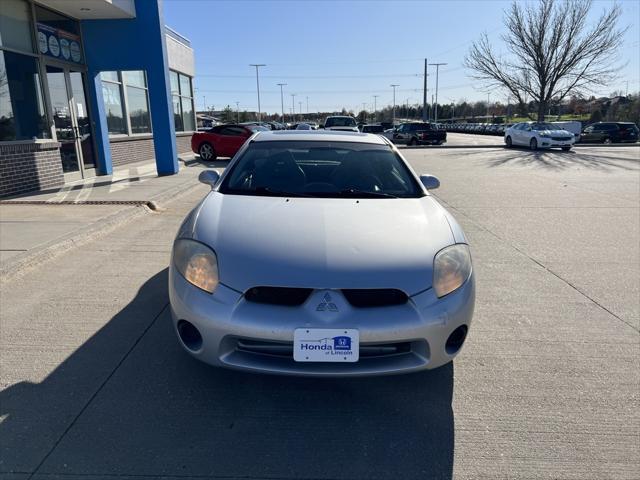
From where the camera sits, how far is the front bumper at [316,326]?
2.24 m

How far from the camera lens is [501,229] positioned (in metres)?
6.70

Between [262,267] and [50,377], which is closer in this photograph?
[262,267]

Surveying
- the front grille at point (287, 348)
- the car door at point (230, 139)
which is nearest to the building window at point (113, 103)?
the car door at point (230, 139)

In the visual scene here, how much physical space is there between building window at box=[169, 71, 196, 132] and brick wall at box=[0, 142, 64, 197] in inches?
387

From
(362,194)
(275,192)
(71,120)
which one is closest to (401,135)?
(71,120)

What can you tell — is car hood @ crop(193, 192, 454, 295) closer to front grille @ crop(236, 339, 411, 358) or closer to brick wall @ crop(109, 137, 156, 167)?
front grille @ crop(236, 339, 411, 358)

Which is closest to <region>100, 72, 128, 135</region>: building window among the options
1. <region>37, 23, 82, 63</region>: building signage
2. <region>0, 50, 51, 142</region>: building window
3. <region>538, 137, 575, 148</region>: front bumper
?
<region>37, 23, 82, 63</region>: building signage

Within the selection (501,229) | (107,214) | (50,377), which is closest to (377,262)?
(50,377)

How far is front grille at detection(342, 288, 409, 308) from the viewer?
91.7 inches

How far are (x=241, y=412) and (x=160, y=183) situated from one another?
8748mm

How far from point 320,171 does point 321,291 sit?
1695 millimetres

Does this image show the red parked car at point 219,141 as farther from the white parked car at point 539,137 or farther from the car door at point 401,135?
the white parked car at point 539,137

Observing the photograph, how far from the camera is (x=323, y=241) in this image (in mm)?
2562

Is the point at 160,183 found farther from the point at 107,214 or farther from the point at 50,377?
the point at 50,377
